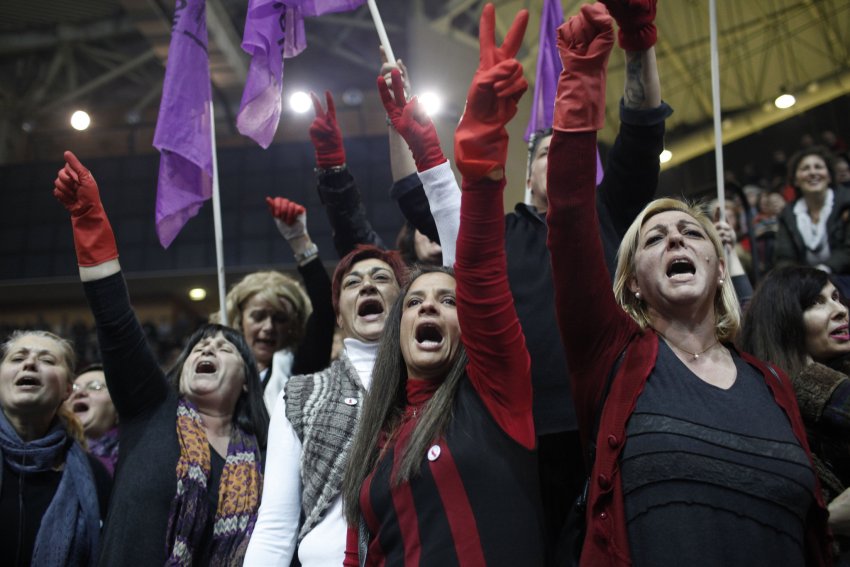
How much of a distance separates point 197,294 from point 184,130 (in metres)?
12.4

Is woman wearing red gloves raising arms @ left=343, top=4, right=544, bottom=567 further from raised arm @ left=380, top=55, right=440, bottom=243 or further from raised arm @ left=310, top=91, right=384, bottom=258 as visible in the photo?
raised arm @ left=310, top=91, right=384, bottom=258

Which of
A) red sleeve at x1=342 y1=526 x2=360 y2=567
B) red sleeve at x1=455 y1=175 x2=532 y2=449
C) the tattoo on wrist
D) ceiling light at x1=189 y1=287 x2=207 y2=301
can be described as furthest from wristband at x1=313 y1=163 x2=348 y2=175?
ceiling light at x1=189 y1=287 x2=207 y2=301

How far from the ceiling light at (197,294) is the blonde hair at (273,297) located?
11996 mm

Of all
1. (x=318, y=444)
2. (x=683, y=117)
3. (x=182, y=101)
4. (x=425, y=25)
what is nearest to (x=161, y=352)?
(x=425, y=25)

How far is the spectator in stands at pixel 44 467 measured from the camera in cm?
239

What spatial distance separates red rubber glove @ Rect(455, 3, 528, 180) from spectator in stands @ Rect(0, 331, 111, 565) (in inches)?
64.6

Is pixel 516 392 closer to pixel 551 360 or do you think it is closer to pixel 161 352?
pixel 551 360

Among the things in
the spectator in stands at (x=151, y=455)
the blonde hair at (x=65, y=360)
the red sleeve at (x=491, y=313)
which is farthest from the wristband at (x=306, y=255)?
the red sleeve at (x=491, y=313)

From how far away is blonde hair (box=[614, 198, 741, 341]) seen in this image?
70.7 inches

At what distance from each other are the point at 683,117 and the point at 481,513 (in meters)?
10.7

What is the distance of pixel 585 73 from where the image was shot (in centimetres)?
158

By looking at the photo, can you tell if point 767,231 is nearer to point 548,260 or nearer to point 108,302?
point 548,260

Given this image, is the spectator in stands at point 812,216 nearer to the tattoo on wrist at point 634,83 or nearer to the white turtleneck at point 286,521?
the tattoo on wrist at point 634,83

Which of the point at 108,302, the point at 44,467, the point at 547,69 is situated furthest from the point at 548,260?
the point at 44,467
